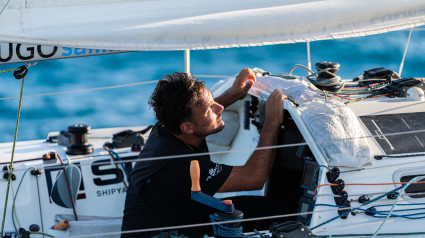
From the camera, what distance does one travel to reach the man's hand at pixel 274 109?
3182 millimetres

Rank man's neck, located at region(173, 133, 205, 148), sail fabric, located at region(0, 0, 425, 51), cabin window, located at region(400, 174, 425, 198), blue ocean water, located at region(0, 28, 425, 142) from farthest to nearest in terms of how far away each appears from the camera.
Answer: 1. blue ocean water, located at region(0, 28, 425, 142)
2. cabin window, located at region(400, 174, 425, 198)
3. man's neck, located at region(173, 133, 205, 148)
4. sail fabric, located at region(0, 0, 425, 51)

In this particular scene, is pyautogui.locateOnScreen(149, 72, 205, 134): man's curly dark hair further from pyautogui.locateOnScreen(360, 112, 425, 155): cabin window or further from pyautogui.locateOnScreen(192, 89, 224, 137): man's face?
pyautogui.locateOnScreen(360, 112, 425, 155): cabin window

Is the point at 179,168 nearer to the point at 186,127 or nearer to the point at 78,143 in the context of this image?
the point at 186,127

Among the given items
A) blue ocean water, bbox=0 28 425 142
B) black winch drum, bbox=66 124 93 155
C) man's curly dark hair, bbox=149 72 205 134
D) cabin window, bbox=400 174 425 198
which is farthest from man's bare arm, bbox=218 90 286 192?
blue ocean water, bbox=0 28 425 142

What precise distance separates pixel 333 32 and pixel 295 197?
862 mm

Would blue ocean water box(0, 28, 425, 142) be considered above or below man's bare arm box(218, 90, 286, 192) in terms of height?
above

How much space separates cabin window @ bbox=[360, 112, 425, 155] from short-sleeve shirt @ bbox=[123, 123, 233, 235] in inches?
30.5

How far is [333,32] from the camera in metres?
3.16

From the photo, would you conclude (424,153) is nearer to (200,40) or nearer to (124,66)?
(200,40)

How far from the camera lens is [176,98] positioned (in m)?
2.96

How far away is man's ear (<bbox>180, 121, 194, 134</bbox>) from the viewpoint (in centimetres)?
298

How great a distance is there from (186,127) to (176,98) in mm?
137

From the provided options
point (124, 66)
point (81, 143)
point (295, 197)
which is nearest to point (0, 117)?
point (124, 66)

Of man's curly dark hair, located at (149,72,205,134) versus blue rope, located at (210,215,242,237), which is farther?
man's curly dark hair, located at (149,72,205,134)
